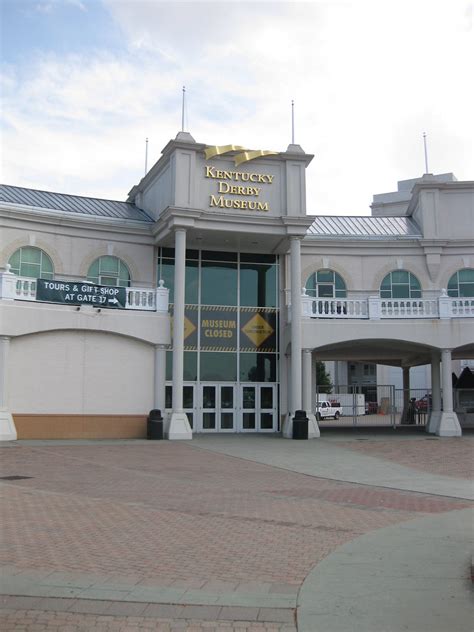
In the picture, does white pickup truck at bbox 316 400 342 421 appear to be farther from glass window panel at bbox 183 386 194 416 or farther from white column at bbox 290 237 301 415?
white column at bbox 290 237 301 415

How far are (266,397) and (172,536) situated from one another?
2015 cm

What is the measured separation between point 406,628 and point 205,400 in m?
22.7

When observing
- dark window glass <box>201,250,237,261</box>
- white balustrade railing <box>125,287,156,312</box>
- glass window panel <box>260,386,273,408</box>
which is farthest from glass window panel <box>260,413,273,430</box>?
white balustrade railing <box>125,287,156,312</box>

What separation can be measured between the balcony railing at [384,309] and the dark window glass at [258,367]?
3.07 metres

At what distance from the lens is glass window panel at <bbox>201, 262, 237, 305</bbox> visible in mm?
28500

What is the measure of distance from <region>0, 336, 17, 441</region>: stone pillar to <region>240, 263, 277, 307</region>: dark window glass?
10.4m

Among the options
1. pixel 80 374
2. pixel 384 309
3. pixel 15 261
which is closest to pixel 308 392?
pixel 384 309

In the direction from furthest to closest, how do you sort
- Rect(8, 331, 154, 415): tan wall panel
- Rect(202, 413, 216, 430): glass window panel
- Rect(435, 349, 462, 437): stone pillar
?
Rect(202, 413, 216, 430): glass window panel
Rect(435, 349, 462, 437): stone pillar
Rect(8, 331, 154, 415): tan wall panel

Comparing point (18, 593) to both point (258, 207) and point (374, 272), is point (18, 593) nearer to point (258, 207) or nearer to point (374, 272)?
point (258, 207)

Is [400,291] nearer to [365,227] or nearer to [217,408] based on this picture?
[365,227]

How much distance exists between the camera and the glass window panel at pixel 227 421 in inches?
1105

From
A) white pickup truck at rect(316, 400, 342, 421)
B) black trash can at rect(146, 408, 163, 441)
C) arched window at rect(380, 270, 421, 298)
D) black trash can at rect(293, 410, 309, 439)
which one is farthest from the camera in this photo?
white pickup truck at rect(316, 400, 342, 421)

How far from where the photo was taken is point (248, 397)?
28469 millimetres

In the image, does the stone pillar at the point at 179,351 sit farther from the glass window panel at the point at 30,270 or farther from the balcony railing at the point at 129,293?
the glass window panel at the point at 30,270
